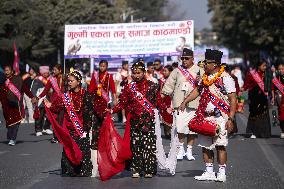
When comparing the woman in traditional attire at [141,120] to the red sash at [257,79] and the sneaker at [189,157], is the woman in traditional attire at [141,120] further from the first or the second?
the red sash at [257,79]

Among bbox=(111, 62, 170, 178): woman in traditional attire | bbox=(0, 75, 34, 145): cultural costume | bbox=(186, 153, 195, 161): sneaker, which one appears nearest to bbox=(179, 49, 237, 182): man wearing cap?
bbox=(111, 62, 170, 178): woman in traditional attire

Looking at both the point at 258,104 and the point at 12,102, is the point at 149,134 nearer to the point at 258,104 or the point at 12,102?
the point at 12,102

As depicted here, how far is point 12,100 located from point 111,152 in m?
7.01

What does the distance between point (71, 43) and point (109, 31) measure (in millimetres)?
1417

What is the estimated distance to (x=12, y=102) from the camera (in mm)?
18938

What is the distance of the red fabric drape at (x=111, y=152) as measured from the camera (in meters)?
12.2

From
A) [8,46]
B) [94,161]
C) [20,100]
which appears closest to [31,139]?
[20,100]

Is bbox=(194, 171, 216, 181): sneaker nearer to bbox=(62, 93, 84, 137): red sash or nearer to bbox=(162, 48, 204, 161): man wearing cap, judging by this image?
bbox=(62, 93, 84, 137): red sash

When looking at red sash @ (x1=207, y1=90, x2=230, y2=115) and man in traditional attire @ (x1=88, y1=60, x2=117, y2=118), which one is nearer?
red sash @ (x1=207, y1=90, x2=230, y2=115)

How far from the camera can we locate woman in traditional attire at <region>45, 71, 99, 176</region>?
12.6 metres

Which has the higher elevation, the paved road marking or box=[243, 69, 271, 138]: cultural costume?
box=[243, 69, 271, 138]: cultural costume

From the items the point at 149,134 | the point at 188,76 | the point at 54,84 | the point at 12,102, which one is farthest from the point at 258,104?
the point at 149,134

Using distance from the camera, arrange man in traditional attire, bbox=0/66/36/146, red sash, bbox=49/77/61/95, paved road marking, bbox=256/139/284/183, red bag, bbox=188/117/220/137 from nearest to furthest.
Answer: red bag, bbox=188/117/220/137 < paved road marking, bbox=256/139/284/183 < man in traditional attire, bbox=0/66/36/146 < red sash, bbox=49/77/61/95

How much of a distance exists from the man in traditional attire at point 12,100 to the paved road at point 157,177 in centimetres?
35
